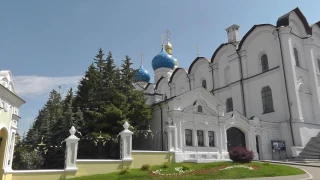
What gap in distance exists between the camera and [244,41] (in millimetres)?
28875

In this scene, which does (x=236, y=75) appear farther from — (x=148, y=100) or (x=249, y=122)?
(x=148, y=100)

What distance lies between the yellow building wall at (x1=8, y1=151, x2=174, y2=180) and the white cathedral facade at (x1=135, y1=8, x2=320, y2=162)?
4.49ft

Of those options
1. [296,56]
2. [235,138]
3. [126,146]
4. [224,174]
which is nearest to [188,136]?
[235,138]

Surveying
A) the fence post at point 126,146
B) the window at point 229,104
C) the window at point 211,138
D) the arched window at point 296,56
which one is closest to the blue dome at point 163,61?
the window at point 229,104

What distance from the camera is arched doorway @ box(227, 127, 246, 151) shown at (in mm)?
22656

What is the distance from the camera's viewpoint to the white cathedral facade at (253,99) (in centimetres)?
2052

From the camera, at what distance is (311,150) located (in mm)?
A: 22797

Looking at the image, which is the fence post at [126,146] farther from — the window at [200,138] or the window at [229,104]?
the window at [229,104]

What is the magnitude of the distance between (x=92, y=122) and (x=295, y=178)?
1329 cm

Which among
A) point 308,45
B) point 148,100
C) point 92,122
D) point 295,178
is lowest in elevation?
point 295,178

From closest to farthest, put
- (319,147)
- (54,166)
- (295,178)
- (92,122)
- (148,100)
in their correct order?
(295,178)
(54,166)
(92,122)
(319,147)
(148,100)

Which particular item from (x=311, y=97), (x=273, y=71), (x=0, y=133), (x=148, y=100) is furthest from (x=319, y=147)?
(x=0, y=133)

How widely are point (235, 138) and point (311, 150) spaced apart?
6.06 m

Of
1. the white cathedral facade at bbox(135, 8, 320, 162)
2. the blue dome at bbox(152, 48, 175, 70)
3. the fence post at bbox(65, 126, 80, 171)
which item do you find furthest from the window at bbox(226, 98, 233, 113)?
the fence post at bbox(65, 126, 80, 171)
